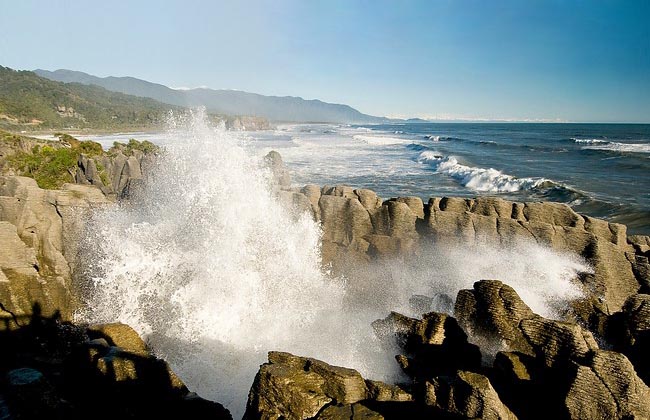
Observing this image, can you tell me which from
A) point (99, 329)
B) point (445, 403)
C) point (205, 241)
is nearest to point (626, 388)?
point (445, 403)

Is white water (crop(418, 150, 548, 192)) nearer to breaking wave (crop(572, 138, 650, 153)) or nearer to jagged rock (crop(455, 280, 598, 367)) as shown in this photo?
jagged rock (crop(455, 280, 598, 367))

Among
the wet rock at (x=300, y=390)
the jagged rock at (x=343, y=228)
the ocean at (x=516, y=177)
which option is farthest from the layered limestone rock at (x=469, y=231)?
the ocean at (x=516, y=177)

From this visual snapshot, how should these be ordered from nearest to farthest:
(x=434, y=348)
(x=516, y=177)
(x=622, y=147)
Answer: (x=434, y=348) → (x=516, y=177) → (x=622, y=147)

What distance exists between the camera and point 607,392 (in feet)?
18.4

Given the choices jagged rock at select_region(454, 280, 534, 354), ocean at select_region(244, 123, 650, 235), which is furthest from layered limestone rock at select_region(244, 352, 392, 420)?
ocean at select_region(244, 123, 650, 235)

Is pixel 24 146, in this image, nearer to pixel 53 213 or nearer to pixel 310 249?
pixel 53 213

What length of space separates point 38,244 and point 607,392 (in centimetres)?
1257

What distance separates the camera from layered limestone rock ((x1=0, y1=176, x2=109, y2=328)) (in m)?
8.92

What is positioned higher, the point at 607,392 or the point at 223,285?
the point at 607,392

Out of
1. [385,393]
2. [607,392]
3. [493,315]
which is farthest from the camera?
[493,315]

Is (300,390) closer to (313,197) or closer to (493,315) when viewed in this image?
(493,315)

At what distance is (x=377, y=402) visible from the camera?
230 inches

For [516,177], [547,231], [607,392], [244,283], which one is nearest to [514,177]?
[516,177]

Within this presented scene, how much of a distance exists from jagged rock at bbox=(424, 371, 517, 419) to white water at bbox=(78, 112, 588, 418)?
6.24ft
